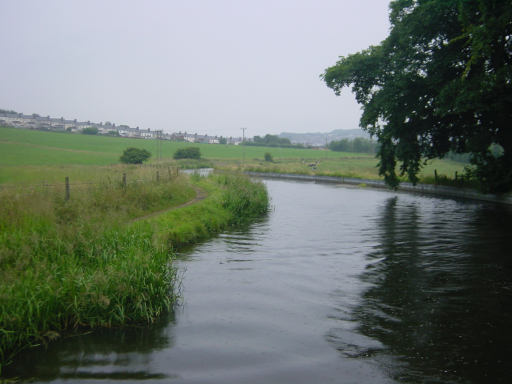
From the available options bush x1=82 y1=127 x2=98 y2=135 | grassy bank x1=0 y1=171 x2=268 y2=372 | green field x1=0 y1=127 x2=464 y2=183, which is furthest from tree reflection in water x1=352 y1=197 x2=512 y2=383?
bush x1=82 y1=127 x2=98 y2=135

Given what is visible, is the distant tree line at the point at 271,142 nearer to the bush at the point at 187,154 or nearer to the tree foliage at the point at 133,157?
the bush at the point at 187,154

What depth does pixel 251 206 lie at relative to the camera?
77.8ft

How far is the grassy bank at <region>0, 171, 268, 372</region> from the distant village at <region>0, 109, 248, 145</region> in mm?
58991

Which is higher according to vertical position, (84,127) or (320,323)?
(84,127)

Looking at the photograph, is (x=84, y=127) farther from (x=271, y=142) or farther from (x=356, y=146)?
(x=356, y=146)

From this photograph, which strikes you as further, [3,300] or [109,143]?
[109,143]

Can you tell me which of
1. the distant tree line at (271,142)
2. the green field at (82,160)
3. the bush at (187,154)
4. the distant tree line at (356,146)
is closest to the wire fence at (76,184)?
the green field at (82,160)

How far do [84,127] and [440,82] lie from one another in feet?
389

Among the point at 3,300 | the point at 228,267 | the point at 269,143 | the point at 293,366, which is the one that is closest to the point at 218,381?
the point at 293,366

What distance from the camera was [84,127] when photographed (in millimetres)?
125188

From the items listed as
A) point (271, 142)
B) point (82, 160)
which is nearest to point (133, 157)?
point (82, 160)

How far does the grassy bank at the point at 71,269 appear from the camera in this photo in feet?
24.0

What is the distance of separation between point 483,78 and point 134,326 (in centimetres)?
1722

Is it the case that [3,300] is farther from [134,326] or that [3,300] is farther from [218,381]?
[218,381]
